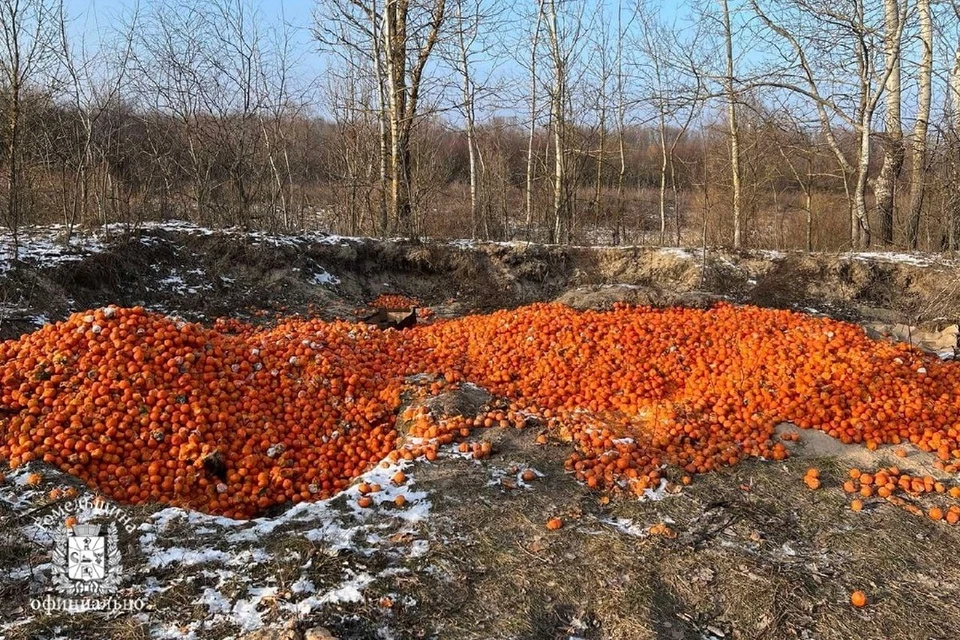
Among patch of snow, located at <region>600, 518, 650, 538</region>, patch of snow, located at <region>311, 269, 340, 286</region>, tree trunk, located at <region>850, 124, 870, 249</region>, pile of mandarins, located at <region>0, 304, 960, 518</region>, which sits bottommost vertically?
patch of snow, located at <region>600, 518, 650, 538</region>

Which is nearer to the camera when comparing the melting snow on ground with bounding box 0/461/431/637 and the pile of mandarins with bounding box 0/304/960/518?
the melting snow on ground with bounding box 0/461/431/637

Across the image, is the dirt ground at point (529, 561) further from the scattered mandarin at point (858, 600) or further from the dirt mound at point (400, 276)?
the dirt mound at point (400, 276)

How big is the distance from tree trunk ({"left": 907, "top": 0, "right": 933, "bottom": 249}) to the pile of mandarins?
327 inches

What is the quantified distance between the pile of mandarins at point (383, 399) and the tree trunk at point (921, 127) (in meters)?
8.29

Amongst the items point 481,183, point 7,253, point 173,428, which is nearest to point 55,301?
point 7,253

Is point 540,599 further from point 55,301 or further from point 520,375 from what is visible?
point 55,301

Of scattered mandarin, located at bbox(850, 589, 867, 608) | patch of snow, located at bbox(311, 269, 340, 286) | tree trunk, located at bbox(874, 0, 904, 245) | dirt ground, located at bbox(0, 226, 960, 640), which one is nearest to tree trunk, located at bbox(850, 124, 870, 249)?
tree trunk, located at bbox(874, 0, 904, 245)

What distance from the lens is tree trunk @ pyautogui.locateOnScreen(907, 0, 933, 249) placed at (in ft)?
37.7

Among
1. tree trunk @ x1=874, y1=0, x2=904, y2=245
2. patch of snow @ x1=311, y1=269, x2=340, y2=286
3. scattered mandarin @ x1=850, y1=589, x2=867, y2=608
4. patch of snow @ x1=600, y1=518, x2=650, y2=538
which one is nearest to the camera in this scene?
scattered mandarin @ x1=850, y1=589, x2=867, y2=608

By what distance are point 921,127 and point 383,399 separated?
13.9 m

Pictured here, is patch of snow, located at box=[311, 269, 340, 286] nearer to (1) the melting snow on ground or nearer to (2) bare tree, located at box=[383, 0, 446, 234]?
(2) bare tree, located at box=[383, 0, 446, 234]

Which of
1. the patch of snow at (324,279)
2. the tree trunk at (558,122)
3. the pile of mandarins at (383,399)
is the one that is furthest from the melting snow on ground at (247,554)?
the tree trunk at (558,122)

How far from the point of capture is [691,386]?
562 cm

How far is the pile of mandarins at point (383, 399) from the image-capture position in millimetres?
4207
